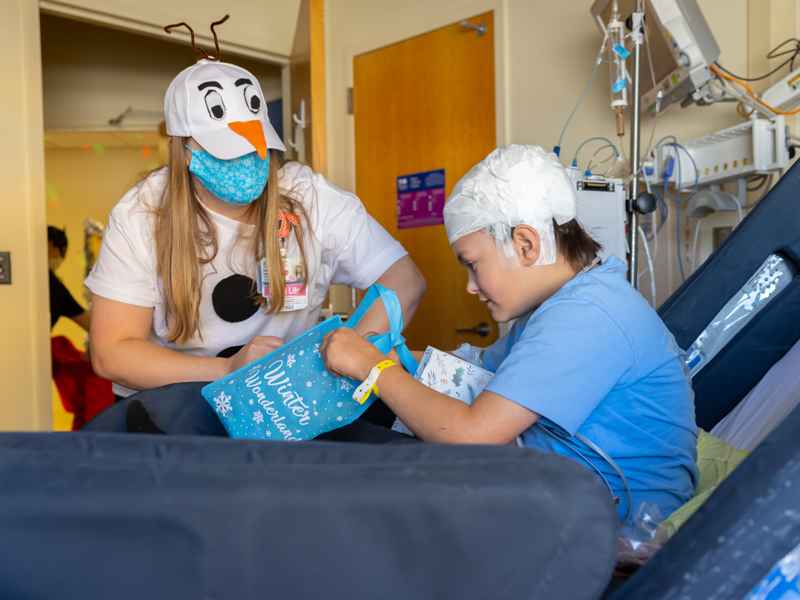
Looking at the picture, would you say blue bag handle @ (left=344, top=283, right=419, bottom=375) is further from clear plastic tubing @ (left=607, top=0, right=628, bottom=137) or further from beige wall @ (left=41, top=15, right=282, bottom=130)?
beige wall @ (left=41, top=15, right=282, bottom=130)

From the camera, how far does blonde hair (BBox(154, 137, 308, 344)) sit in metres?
1.28

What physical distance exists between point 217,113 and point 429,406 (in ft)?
2.61

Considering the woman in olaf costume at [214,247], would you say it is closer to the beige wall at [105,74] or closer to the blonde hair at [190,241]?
the blonde hair at [190,241]

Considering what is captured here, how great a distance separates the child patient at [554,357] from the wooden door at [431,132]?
1.74 m

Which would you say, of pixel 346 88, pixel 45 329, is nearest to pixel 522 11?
pixel 346 88

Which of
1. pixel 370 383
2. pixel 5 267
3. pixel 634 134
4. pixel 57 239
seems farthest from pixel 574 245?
pixel 57 239

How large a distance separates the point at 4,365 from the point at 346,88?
80.9 inches

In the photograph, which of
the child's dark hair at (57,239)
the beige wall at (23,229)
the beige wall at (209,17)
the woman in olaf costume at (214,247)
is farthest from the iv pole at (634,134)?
the child's dark hair at (57,239)

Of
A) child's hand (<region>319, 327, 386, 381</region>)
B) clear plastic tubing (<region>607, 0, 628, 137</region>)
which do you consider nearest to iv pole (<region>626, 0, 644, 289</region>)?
clear plastic tubing (<region>607, 0, 628, 137</region>)

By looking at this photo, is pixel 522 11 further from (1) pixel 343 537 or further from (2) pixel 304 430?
(1) pixel 343 537

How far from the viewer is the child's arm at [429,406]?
2.55 feet

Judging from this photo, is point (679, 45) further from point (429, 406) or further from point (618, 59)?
point (429, 406)

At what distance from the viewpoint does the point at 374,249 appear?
4.79 ft

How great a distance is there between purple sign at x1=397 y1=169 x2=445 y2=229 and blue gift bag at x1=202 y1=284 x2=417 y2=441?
6.53 feet
